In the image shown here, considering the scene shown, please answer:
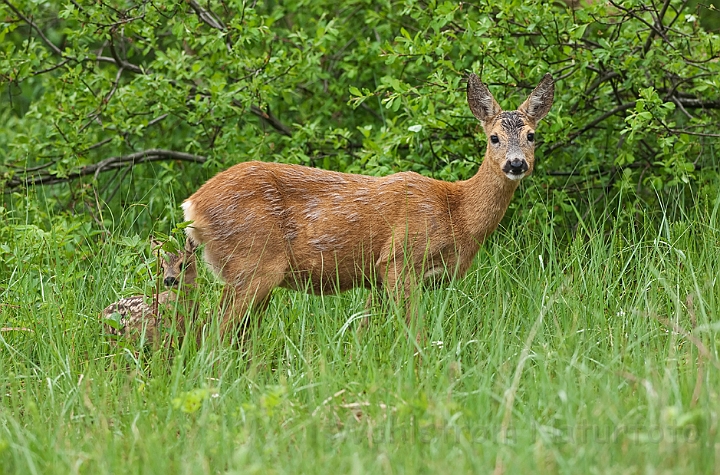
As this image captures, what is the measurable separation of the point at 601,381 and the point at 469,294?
5.47 ft

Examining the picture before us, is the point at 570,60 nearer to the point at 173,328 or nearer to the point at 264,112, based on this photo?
the point at 264,112

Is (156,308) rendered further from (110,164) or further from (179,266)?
(110,164)

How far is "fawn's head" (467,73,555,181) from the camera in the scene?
5285 millimetres

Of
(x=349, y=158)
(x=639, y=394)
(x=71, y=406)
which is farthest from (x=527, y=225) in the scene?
(x=71, y=406)

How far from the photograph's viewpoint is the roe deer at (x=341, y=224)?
5102 mm

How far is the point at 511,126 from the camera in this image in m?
5.46

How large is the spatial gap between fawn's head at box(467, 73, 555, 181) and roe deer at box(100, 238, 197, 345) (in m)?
1.59

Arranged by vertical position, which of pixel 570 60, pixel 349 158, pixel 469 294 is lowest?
pixel 469 294

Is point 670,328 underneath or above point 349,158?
underneath

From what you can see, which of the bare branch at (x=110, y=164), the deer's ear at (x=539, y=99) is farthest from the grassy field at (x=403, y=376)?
the bare branch at (x=110, y=164)

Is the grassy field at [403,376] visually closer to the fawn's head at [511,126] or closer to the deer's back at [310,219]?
the deer's back at [310,219]

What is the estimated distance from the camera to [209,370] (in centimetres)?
441

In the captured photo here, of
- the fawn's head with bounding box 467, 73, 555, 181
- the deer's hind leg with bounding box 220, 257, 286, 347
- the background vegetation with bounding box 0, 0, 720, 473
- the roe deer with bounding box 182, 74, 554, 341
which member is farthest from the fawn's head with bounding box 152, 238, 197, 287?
the fawn's head with bounding box 467, 73, 555, 181

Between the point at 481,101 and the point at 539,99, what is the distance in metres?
0.31
